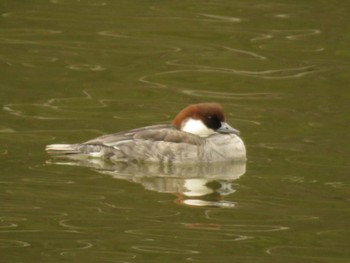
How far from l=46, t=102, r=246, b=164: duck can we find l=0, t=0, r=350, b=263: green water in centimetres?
20

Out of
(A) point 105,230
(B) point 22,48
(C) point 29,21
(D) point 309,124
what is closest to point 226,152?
(D) point 309,124

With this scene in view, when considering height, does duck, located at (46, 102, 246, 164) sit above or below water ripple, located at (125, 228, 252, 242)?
above

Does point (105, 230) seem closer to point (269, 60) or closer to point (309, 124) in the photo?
point (309, 124)

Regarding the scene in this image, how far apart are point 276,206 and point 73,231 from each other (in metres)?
1.87

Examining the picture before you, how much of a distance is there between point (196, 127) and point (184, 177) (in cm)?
94

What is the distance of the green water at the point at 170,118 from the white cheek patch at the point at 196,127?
0.50m

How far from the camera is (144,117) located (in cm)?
1670

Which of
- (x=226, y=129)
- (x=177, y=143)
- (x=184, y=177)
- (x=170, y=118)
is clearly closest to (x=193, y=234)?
(x=184, y=177)

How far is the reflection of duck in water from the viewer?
45.3ft

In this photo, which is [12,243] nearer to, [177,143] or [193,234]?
[193,234]

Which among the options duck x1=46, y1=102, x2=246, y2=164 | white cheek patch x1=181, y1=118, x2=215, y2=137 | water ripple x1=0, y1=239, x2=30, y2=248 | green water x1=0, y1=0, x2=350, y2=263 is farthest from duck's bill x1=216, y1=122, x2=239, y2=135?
water ripple x1=0, y1=239, x2=30, y2=248

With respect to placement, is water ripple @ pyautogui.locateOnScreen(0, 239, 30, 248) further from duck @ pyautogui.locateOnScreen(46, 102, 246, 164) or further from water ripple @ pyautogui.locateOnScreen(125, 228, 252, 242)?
duck @ pyautogui.locateOnScreen(46, 102, 246, 164)

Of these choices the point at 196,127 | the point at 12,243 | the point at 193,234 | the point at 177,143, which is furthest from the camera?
the point at 196,127

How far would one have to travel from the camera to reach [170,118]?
16734 mm
